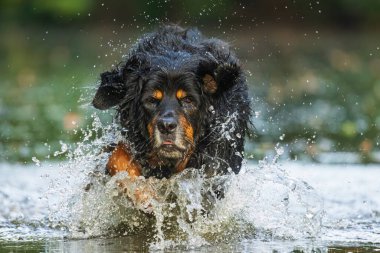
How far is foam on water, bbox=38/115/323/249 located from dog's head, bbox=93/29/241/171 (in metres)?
0.24

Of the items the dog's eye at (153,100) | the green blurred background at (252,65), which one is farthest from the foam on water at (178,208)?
the green blurred background at (252,65)

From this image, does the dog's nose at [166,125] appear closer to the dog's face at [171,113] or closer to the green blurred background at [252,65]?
the dog's face at [171,113]

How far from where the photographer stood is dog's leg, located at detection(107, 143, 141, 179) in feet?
25.3

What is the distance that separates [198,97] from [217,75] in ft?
0.92

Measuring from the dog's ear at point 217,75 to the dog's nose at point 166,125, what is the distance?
63 centimetres

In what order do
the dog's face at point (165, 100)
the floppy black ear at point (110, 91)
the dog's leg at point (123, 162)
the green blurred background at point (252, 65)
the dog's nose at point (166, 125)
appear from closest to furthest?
the dog's nose at point (166, 125), the dog's face at point (165, 100), the dog's leg at point (123, 162), the floppy black ear at point (110, 91), the green blurred background at point (252, 65)

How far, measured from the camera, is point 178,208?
7.67 metres

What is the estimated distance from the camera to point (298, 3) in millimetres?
39969

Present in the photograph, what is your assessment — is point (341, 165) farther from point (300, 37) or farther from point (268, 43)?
point (300, 37)

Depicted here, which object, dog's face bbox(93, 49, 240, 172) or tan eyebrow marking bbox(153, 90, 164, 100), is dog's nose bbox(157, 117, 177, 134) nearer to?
dog's face bbox(93, 49, 240, 172)

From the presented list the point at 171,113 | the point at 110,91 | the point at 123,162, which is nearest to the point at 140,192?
the point at 123,162

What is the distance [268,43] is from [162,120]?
88.5 feet

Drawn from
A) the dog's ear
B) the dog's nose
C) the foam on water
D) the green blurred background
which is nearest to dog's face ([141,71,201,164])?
the dog's nose

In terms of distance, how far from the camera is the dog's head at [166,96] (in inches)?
286
